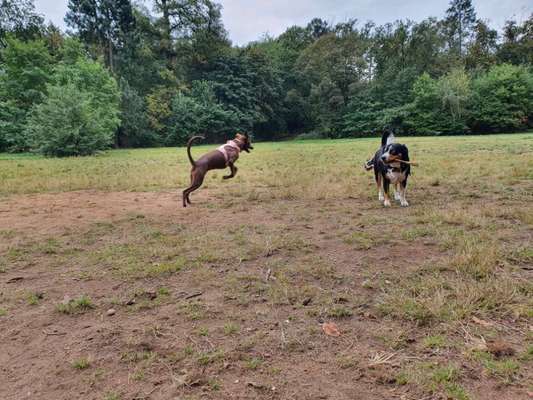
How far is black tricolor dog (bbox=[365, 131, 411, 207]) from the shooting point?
18.5 ft

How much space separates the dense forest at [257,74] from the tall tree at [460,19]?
0.16 meters

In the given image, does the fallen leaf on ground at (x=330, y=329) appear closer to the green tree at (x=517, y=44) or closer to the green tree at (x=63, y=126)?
the green tree at (x=63, y=126)

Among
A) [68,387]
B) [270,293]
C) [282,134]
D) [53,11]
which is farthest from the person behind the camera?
[282,134]

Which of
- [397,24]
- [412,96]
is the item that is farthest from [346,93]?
[397,24]

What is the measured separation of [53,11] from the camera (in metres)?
35.8

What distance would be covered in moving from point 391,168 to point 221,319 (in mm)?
4209

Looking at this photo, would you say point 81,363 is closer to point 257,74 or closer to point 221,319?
point 221,319

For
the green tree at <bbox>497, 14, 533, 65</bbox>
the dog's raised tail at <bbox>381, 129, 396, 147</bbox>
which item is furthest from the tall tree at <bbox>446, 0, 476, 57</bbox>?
the dog's raised tail at <bbox>381, 129, 396, 147</bbox>

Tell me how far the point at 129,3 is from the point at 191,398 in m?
44.6

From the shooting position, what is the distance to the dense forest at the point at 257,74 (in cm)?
2912

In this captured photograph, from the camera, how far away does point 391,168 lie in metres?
5.73

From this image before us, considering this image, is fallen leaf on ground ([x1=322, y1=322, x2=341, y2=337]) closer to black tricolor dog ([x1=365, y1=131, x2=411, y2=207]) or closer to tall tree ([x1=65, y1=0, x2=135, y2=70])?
black tricolor dog ([x1=365, y1=131, x2=411, y2=207])

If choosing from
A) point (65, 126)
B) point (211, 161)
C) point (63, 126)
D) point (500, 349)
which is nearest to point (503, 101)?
point (65, 126)

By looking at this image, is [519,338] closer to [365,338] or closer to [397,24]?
[365,338]
